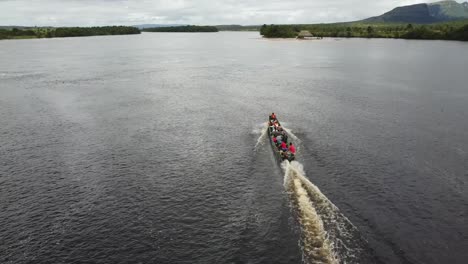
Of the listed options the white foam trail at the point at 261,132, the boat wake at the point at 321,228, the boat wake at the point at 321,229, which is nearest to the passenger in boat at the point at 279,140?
the white foam trail at the point at 261,132

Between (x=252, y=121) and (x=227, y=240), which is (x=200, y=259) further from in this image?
(x=252, y=121)

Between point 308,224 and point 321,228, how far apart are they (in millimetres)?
1720

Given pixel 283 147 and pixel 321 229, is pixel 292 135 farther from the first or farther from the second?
pixel 321 229

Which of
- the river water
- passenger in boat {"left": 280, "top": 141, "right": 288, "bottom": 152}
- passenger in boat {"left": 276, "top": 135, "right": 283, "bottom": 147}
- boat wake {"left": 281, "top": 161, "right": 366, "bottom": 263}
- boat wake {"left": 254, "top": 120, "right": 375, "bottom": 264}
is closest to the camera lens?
boat wake {"left": 254, "top": 120, "right": 375, "bottom": 264}

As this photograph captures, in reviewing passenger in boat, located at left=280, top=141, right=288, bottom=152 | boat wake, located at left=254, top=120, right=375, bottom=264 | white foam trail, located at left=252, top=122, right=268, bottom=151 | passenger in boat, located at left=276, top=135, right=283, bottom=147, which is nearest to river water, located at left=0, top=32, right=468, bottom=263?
boat wake, located at left=254, top=120, right=375, bottom=264

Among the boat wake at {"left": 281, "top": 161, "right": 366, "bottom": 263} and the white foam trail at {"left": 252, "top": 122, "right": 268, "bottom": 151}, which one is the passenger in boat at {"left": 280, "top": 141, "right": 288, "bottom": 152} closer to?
the white foam trail at {"left": 252, "top": 122, "right": 268, "bottom": 151}

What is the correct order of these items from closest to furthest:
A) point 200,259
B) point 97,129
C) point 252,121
A: point 200,259 → point 97,129 → point 252,121

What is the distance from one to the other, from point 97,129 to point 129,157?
811 inches

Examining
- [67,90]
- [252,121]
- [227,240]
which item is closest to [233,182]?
[227,240]

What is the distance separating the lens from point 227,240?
44.1 metres

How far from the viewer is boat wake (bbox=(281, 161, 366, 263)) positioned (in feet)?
133

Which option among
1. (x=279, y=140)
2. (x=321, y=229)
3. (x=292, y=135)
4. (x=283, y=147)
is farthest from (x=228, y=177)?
(x=292, y=135)

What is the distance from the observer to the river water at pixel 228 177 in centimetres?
4341

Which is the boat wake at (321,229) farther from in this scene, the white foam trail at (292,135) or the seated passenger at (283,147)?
the white foam trail at (292,135)
